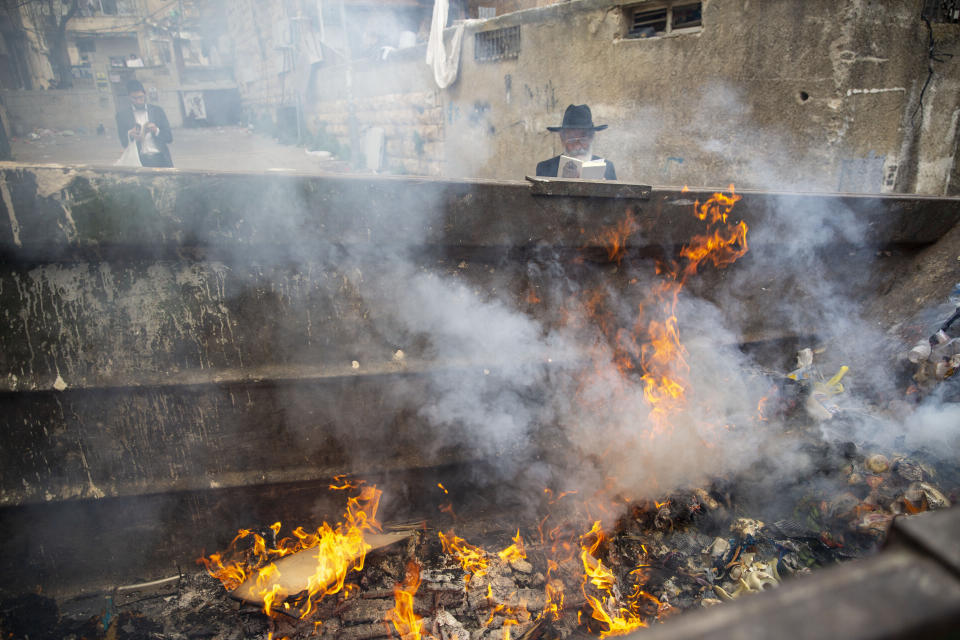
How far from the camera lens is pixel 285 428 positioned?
273 cm

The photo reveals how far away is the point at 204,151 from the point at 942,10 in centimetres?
1788

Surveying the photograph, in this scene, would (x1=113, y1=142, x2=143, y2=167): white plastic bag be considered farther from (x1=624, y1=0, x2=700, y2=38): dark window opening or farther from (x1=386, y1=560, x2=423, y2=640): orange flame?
(x1=624, y1=0, x2=700, y2=38): dark window opening

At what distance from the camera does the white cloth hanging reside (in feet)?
31.8

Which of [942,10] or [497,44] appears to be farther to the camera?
[497,44]

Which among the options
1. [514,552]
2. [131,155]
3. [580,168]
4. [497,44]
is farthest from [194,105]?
[514,552]

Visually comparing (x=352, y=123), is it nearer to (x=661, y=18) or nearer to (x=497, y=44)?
(x=497, y=44)

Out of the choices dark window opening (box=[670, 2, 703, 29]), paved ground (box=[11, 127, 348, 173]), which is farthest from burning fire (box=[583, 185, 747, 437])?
paved ground (box=[11, 127, 348, 173])

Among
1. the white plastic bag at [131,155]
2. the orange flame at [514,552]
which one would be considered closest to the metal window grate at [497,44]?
the white plastic bag at [131,155]

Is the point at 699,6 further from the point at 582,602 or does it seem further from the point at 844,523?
the point at 582,602

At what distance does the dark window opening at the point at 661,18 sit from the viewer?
19.4ft

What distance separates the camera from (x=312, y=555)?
2.80m

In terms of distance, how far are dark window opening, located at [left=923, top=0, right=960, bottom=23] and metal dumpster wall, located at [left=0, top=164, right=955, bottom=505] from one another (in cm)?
431

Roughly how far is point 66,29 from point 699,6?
44637mm

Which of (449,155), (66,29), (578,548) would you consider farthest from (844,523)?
(66,29)
